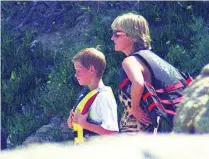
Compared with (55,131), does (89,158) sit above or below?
above

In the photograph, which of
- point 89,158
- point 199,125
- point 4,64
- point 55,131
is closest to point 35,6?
point 4,64

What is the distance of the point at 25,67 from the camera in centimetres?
854

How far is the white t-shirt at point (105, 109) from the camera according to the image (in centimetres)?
446

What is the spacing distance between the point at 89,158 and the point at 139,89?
217cm

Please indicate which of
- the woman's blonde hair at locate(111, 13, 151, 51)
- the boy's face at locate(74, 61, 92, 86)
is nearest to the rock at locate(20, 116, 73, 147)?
the boy's face at locate(74, 61, 92, 86)

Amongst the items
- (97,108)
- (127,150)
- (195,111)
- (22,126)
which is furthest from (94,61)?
(22,126)

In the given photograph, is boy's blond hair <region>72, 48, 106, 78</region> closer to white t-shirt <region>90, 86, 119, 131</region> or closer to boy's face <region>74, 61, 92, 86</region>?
boy's face <region>74, 61, 92, 86</region>

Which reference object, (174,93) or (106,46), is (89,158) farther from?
(106,46)

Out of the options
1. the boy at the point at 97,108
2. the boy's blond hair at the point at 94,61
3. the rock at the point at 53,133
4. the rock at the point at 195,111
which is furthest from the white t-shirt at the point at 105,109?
the rock at the point at 53,133

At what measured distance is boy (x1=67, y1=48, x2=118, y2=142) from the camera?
447 centimetres

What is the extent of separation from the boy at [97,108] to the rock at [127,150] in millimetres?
2199

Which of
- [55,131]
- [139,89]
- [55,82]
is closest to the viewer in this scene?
[139,89]

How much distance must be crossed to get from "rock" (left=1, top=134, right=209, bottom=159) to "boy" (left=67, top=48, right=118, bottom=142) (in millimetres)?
2199

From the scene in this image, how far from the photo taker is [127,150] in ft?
7.21
